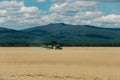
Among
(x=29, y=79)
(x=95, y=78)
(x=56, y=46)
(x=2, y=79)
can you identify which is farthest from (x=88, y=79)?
(x=56, y=46)

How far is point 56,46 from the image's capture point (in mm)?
102438

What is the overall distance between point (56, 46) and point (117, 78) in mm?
78658

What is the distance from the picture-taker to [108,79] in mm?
23438

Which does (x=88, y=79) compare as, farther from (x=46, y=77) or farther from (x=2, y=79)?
(x=2, y=79)

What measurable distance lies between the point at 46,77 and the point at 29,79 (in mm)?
1727

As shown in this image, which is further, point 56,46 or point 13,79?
point 56,46

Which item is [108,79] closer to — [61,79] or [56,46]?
[61,79]

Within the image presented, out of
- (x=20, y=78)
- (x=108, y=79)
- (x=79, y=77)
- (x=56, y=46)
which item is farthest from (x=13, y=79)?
(x=56, y=46)

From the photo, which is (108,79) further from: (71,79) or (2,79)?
(2,79)

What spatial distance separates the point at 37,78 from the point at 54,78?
1.16 metres

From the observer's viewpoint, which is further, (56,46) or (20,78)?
(56,46)

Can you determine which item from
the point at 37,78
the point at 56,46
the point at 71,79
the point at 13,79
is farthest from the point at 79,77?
the point at 56,46

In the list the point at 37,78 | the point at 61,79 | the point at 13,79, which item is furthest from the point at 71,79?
the point at 13,79

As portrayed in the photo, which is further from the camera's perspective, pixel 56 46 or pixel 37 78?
pixel 56 46
